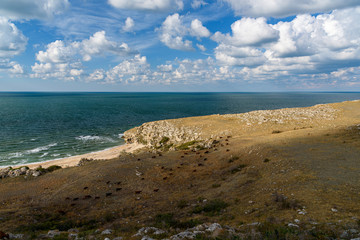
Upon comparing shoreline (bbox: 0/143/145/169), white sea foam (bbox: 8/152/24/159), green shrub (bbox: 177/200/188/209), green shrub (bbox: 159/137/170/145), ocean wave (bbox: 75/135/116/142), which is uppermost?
green shrub (bbox: 177/200/188/209)

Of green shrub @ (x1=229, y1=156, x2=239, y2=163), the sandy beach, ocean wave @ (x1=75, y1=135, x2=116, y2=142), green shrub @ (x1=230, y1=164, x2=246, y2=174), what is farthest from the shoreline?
green shrub @ (x1=230, y1=164, x2=246, y2=174)

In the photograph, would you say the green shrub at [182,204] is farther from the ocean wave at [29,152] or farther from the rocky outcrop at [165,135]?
the ocean wave at [29,152]

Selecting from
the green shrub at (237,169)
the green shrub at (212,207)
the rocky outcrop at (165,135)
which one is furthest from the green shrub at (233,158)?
the rocky outcrop at (165,135)

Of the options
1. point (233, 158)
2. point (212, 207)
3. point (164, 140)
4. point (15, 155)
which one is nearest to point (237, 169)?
point (233, 158)

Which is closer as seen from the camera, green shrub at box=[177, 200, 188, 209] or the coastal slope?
the coastal slope

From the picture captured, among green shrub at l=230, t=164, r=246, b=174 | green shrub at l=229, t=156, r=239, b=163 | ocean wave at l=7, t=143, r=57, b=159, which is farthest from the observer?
ocean wave at l=7, t=143, r=57, b=159

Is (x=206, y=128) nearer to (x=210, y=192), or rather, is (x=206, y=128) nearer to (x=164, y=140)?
(x=164, y=140)

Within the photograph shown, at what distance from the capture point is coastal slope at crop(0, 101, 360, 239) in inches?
423

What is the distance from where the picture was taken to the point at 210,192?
55.4 feet

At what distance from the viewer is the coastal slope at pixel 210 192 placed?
10750 millimetres

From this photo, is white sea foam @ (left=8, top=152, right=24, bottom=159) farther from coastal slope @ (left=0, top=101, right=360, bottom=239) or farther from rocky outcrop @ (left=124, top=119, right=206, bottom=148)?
rocky outcrop @ (left=124, top=119, right=206, bottom=148)

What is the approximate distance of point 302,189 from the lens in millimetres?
13992

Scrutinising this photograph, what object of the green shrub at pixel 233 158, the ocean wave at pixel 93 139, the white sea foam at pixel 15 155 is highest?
the green shrub at pixel 233 158

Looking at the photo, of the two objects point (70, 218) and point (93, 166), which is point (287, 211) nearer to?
point (70, 218)
